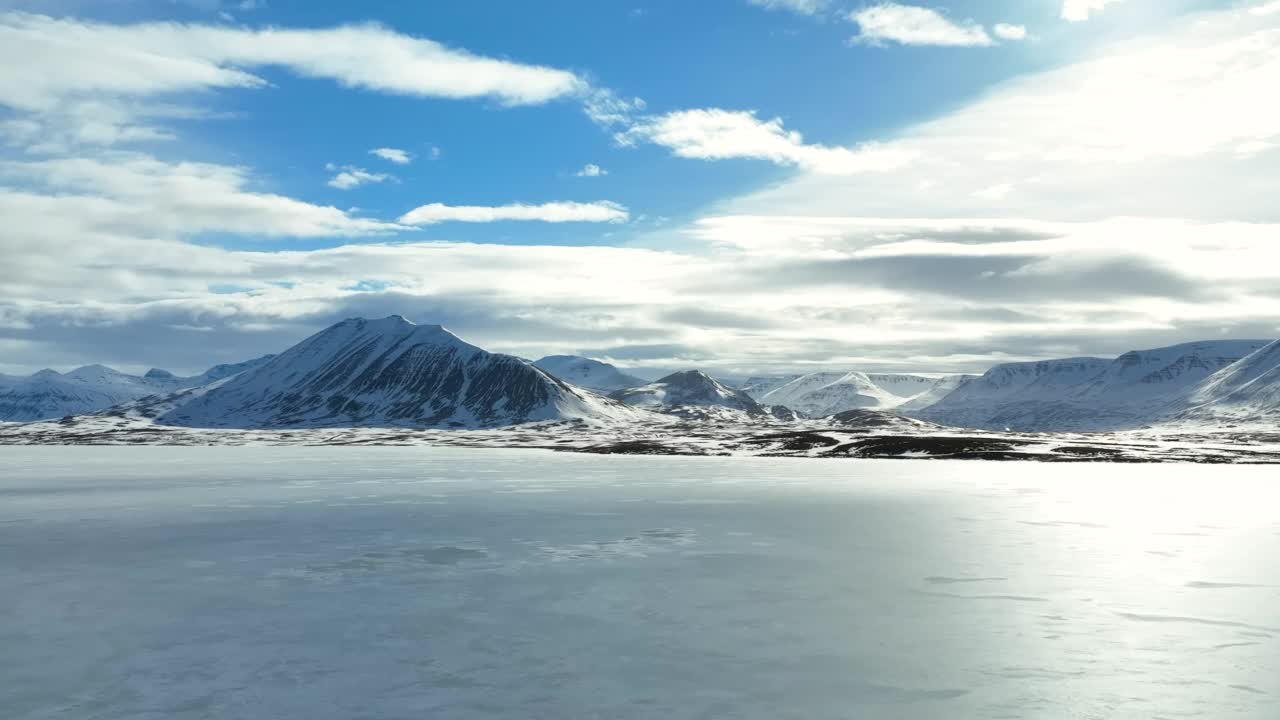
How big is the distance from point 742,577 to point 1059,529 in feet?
69.3

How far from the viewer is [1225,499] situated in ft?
199

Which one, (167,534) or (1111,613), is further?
(167,534)

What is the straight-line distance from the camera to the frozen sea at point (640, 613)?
16.4 m

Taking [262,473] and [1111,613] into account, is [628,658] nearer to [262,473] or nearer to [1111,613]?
[1111,613]

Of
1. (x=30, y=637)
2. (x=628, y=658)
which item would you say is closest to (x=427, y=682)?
(x=628, y=658)

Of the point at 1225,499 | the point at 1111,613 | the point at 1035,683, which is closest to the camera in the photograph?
the point at 1035,683

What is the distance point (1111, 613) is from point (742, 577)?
1098 cm

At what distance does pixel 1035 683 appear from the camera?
17.2 metres

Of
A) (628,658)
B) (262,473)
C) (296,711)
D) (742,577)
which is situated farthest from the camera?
(262,473)

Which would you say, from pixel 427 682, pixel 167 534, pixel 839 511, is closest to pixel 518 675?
pixel 427 682

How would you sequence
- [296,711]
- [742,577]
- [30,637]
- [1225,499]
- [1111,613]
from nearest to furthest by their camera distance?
[296,711] < [30,637] < [1111,613] < [742,577] < [1225,499]

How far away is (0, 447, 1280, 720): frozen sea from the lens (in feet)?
53.7

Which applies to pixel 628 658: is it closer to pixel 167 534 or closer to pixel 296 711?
pixel 296 711

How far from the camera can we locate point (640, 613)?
23672 millimetres
